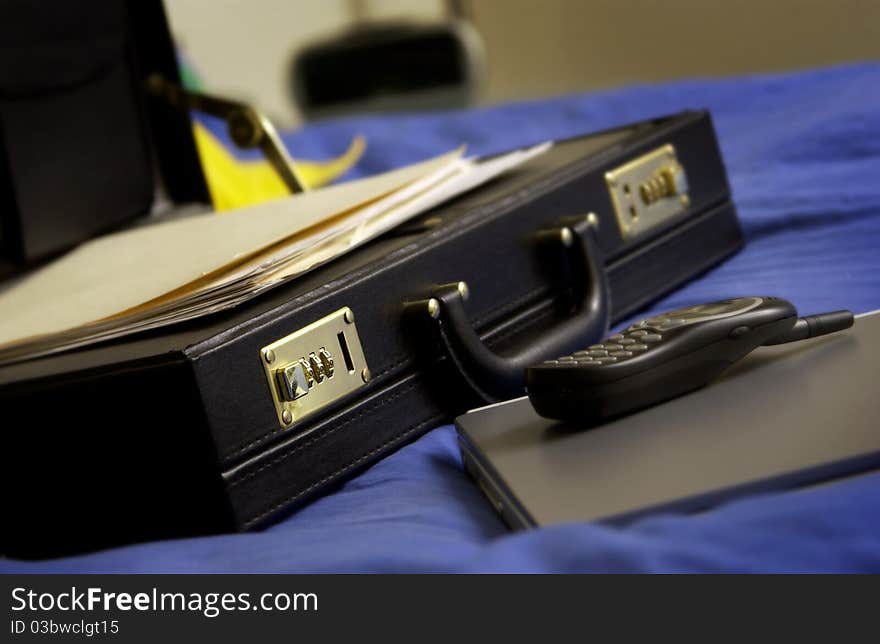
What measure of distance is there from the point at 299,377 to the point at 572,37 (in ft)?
10.4

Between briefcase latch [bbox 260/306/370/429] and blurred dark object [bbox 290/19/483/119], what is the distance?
87.6 inches

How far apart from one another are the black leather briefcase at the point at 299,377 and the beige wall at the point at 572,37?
6.72ft

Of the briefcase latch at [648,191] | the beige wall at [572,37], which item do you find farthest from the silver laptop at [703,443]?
the beige wall at [572,37]

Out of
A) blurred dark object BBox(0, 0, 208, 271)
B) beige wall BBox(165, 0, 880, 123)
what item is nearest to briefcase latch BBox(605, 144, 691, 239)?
blurred dark object BBox(0, 0, 208, 271)

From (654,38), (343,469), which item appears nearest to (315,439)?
(343,469)

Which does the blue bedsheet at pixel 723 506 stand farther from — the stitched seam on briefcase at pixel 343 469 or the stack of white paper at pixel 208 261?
the stack of white paper at pixel 208 261

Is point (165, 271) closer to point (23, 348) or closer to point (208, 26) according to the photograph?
point (23, 348)

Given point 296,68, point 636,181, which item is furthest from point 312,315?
point 296,68

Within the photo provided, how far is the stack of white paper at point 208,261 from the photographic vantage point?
0.68m

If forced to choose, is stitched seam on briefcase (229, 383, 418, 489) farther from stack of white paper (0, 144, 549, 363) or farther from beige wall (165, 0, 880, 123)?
beige wall (165, 0, 880, 123)

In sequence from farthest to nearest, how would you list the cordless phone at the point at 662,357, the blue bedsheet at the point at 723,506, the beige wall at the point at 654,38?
the beige wall at the point at 654,38 → the cordless phone at the point at 662,357 → the blue bedsheet at the point at 723,506

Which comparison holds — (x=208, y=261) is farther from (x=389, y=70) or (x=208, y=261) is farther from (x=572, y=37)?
(x=572, y=37)

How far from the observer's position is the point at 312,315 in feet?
2.22

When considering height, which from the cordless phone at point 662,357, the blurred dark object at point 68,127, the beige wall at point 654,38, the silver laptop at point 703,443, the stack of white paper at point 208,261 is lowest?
the beige wall at point 654,38
